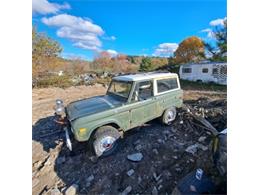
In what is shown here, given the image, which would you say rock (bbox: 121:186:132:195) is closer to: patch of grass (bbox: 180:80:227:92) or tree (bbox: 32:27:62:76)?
patch of grass (bbox: 180:80:227:92)

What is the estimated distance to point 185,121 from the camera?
5098 millimetres

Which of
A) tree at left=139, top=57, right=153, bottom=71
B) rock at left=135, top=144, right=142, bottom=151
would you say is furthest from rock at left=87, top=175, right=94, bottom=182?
tree at left=139, top=57, right=153, bottom=71

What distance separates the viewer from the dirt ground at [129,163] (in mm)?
3021

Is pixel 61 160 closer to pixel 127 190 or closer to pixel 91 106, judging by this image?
pixel 91 106

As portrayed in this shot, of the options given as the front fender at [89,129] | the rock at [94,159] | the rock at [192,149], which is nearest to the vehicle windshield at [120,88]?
the front fender at [89,129]

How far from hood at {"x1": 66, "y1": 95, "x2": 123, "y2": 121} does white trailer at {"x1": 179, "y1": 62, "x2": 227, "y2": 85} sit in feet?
46.9

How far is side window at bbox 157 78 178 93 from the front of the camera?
4.63 m

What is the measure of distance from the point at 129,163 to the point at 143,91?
164cm

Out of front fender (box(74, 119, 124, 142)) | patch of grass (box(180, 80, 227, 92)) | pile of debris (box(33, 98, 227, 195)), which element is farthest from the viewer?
patch of grass (box(180, 80, 227, 92))

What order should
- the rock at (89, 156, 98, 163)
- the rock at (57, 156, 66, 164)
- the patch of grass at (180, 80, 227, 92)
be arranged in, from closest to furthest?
1. the rock at (89, 156, 98, 163)
2. the rock at (57, 156, 66, 164)
3. the patch of grass at (180, 80, 227, 92)

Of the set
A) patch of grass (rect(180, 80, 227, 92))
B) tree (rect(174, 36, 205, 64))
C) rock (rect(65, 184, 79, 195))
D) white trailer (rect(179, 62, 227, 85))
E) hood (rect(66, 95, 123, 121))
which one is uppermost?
tree (rect(174, 36, 205, 64))
